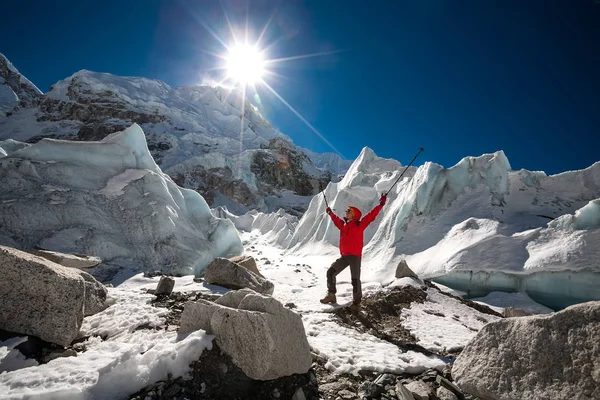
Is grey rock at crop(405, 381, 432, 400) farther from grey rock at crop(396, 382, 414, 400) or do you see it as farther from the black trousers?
the black trousers

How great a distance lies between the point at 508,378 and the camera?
91.8 inches

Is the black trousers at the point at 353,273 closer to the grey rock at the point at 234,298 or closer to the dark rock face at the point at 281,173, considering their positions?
the grey rock at the point at 234,298

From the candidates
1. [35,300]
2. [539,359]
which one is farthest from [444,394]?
[35,300]

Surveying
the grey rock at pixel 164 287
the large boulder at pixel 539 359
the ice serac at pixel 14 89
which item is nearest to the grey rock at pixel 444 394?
the large boulder at pixel 539 359

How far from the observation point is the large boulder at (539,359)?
78.6 inches

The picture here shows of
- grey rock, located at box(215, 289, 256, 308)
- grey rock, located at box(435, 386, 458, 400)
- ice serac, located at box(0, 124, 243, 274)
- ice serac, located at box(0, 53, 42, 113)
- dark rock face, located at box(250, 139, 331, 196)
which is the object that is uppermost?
ice serac, located at box(0, 53, 42, 113)

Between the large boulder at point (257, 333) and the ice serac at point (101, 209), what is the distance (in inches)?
318

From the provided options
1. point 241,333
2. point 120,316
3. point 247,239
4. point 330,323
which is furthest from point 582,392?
point 247,239

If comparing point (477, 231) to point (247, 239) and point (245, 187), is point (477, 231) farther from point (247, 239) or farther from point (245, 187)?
point (245, 187)

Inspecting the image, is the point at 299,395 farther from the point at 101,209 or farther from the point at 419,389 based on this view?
the point at 101,209

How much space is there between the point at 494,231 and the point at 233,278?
7.35 m

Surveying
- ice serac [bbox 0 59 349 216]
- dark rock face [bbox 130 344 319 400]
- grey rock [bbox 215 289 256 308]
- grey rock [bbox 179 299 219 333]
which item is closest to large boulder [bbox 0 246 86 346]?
grey rock [bbox 179 299 219 333]

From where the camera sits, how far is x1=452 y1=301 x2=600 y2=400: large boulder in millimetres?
1996

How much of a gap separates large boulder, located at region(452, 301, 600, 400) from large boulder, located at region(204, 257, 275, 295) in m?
4.50
